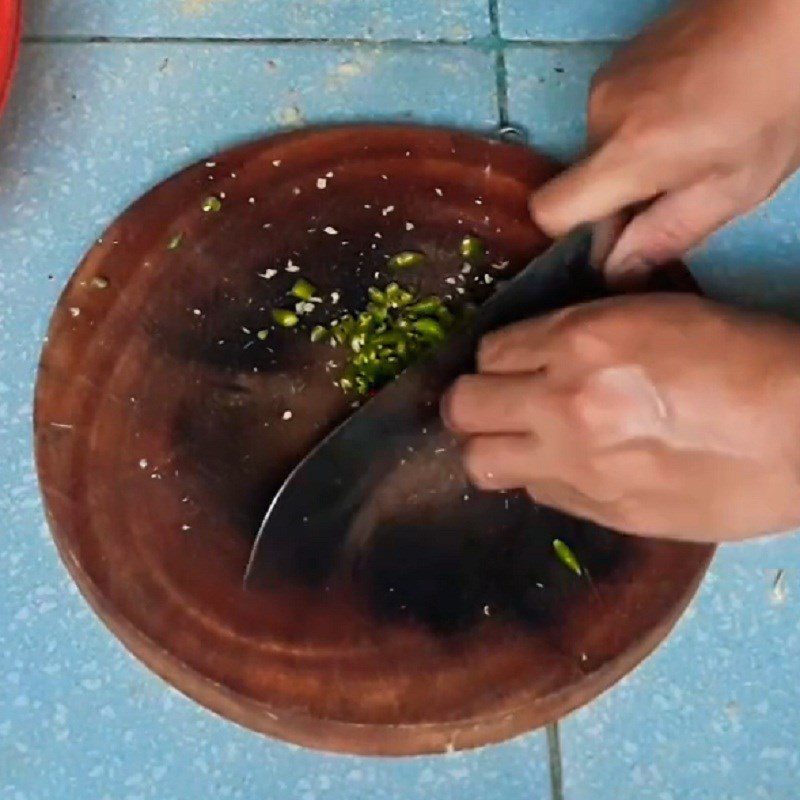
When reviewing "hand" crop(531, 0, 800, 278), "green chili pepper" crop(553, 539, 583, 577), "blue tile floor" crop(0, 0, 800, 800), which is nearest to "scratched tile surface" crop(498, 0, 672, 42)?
"blue tile floor" crop(0, 0, 800, 800)

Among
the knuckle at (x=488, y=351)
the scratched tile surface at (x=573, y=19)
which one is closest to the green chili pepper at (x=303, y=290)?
the knuckle at (x=488, y=351)

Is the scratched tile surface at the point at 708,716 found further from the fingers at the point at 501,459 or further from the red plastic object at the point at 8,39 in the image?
the red plastic object at the point at 8,39

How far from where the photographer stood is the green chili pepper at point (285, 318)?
2.18 ft

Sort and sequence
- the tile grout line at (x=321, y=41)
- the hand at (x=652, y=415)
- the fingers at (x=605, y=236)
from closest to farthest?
the hand at (x=652, y=415)
the fingers at (x=605, y=236)
the tile grout line at (x=321, y=41)

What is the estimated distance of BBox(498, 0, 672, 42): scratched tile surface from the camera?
0.78 m

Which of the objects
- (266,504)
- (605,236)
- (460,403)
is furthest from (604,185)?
(266,504)

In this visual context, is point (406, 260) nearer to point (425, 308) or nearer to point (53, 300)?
point (425, 308)

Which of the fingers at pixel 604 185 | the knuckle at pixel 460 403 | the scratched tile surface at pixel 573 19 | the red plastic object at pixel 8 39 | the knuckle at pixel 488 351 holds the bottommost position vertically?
the knuckle at pixel 460 403

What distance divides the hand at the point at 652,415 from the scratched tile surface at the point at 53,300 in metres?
0.17

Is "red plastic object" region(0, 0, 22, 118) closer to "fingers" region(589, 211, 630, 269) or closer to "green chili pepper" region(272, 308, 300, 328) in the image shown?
"green chili pepper" region(272, 308, 300, 328)

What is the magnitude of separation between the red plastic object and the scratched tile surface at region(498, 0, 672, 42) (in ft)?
1.02

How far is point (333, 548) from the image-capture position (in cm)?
62

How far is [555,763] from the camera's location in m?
0.64

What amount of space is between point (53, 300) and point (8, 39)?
0.15 metres
